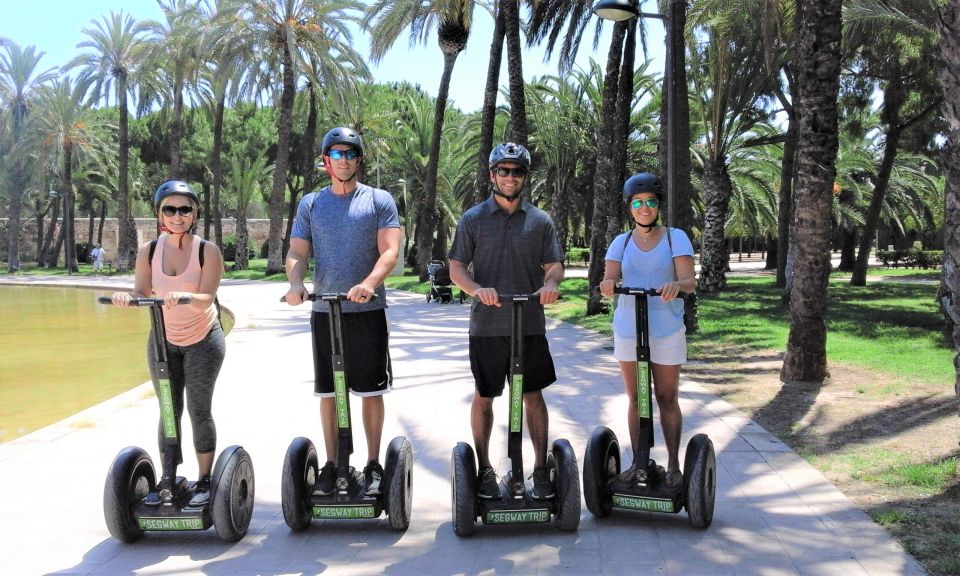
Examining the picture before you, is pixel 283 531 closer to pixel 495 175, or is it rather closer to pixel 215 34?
pixel 495 175

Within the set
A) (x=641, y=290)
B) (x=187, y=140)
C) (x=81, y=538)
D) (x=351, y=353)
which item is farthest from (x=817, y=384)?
(x=187, y=140)

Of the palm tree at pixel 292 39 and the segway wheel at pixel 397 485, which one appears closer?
the segway wheel at pixel 397 485

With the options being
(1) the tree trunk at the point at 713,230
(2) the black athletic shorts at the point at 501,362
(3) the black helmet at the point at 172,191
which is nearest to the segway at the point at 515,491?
(2) the black athletic shorts at the point at 501,362

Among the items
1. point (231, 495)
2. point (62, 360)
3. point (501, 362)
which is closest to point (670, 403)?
point (501, 362)

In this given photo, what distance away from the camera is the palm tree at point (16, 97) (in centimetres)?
4916

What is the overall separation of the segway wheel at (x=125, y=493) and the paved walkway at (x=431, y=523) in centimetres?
11

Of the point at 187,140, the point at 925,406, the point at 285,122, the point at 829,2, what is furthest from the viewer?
the point at 187,140

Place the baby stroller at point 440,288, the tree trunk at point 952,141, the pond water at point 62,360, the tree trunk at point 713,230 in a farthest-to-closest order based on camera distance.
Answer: the tree trunk at point 713,230 < the baby stroller at point 440,288 < the pond water at point 62,360 < the tree trunk at point 952,141

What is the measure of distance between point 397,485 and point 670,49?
1011cm

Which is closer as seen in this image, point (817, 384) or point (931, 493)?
point (931, 493)

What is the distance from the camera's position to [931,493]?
206 inches

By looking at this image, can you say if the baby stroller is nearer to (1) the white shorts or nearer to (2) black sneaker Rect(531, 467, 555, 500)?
(1) the white shorts

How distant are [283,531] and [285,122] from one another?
106 ft

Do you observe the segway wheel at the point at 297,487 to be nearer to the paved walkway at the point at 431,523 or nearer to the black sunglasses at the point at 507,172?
the paved walkway at the point at 431,523
